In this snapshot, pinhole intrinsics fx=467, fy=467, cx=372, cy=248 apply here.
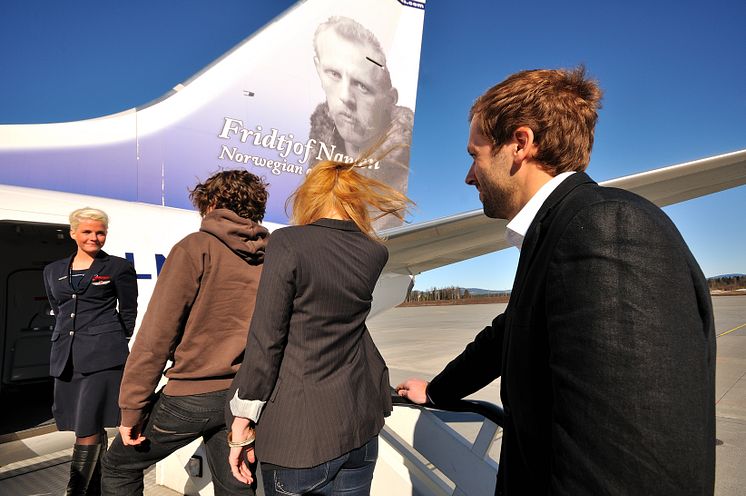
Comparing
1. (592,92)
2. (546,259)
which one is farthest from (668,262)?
(592,92)

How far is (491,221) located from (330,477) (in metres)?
3.22

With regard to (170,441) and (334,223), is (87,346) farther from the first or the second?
(334,223)

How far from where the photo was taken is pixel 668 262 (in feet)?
2.06

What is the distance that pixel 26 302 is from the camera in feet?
18.7

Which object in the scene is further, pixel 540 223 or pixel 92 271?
pixel 92 271

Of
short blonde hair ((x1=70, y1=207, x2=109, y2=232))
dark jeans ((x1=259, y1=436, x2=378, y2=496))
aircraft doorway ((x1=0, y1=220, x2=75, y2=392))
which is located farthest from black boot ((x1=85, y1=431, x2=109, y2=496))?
aircraft doorway ((x1=0, y1=220, x2=75, y2=392))

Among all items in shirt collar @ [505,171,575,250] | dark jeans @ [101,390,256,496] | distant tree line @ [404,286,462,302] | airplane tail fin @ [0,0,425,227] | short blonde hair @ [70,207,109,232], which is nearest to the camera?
shirt collar @ [505,171,575,250]

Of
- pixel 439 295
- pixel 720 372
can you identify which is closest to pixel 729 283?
pixel 439 295

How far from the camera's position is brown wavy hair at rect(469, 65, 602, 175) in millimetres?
931

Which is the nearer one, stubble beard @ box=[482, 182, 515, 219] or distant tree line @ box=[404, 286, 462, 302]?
stubble beard @ box=[482, 182, 515, 219]

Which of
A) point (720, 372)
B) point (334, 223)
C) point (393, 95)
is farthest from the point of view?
point (720, 372)

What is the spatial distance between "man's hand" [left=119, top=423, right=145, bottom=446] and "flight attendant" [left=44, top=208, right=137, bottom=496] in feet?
2.40

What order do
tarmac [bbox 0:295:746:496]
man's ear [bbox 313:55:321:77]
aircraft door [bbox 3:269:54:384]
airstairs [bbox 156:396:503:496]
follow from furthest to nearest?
1. man's ear [bbox 313:55:321:77]
2. aircraft door [bbox 3:269:54:384]
3. tarmac [bbox 0:295:746:496]
4. airstairs [bbox 156:396:503:496]

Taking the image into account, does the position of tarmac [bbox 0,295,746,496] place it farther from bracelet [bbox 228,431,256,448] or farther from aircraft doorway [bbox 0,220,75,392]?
bracelet [bbox 228,431,256,448]
